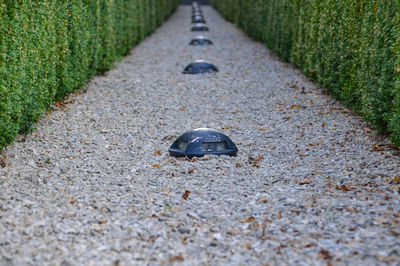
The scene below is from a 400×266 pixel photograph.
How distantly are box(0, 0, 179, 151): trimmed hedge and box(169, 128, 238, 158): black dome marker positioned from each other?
2044 millimetres

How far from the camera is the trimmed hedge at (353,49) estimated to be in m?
6.08

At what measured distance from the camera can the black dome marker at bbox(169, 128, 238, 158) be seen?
609cm

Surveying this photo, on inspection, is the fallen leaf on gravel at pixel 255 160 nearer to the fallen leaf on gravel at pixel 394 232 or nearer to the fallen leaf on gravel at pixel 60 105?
the fallen leaf on gravel at pixel 394 232

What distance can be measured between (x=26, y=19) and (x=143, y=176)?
8.69 feet

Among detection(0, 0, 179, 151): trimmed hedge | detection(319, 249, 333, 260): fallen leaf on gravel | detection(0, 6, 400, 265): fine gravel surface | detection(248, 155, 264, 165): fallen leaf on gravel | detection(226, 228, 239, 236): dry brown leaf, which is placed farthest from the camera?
detection(248, 155, 264, 165): fallen leaf on gravel

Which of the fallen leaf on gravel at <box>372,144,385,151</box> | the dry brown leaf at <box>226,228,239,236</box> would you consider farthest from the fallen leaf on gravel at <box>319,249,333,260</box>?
the fallen leaf on gravel at <box>372,144,385,151</box>

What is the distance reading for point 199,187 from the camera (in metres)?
5.16

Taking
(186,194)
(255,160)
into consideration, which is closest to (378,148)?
(255,160)

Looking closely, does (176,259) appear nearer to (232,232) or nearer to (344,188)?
(232,232)

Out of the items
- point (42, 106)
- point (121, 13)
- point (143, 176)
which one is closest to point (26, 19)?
point (42, 106)

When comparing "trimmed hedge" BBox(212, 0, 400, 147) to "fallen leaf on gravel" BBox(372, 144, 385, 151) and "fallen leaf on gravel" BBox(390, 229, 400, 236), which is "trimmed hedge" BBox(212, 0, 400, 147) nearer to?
"fallen leaf on gravel" BBox(372, 144, 385, 151)

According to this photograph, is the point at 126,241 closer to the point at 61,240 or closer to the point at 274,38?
the point at 61,240

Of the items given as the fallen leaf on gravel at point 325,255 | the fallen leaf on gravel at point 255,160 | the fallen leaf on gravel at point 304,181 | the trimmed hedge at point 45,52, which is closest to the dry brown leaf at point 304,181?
the fallen leaf on gravel at point 304,181

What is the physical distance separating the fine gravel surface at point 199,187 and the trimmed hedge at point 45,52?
41cm
